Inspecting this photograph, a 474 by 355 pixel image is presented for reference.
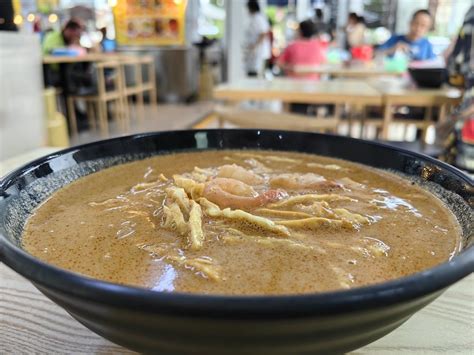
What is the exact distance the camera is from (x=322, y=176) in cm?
99

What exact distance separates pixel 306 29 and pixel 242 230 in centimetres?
553

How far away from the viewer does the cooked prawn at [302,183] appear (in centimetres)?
91

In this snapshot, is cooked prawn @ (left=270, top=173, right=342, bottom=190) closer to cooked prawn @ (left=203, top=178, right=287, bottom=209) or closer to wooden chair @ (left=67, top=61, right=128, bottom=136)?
cooked prawn @ (left=203, top=178, right=287, bottom=209)

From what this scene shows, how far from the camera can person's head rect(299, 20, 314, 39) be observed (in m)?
5.72

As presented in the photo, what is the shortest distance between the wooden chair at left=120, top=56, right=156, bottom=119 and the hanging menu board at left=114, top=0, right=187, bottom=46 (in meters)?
0.51

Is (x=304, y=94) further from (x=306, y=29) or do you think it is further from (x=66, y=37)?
(x=66, y=37)

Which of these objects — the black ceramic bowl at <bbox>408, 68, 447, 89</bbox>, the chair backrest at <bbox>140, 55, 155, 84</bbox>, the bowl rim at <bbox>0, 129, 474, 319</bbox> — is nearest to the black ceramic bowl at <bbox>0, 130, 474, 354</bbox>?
the bowl rim at <bbox>0, 129, 474, 319</bbox>

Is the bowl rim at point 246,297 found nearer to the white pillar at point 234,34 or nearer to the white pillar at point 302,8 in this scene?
the white pillar at point 234,34

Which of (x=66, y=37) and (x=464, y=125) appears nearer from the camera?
(x=464, y=125)

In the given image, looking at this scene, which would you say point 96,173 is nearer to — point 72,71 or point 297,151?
point 297,151

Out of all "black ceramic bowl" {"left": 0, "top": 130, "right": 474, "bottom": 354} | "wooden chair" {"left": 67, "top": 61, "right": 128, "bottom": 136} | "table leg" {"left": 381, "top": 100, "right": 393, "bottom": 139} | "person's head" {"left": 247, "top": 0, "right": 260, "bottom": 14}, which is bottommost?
"wooden chair" {"left": 67, "top": 61, "right": 128, "bottom": 136}

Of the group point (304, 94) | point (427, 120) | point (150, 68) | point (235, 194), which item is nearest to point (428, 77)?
point (427, 120)

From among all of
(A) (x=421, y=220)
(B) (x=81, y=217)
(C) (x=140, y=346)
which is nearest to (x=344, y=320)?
(C) (x=140, y=346)

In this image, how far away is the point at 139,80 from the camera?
7.44 metres
